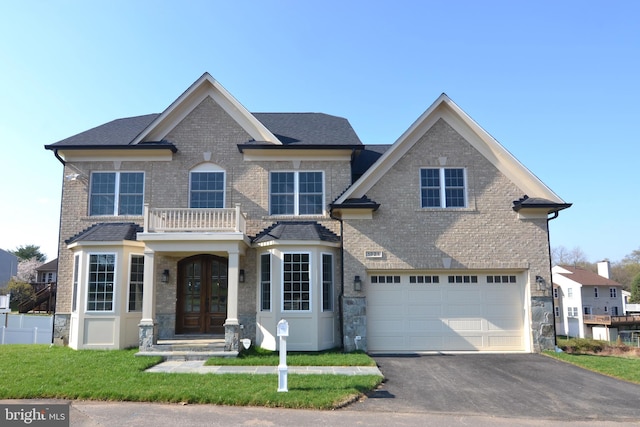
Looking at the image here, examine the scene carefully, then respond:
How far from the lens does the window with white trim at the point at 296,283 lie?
14320 millimetres

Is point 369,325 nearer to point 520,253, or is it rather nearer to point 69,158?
point 520,253

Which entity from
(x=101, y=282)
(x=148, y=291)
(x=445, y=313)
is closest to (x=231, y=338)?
(x=148, y=291)

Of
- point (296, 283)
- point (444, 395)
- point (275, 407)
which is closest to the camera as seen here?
point (275, 407)

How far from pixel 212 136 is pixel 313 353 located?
8366mm

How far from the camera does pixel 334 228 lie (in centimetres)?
1584

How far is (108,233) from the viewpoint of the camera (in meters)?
14.8

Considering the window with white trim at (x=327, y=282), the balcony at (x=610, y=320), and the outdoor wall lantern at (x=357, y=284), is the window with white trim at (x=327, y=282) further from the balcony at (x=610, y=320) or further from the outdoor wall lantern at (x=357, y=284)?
the balcony at (x=610, y=320)

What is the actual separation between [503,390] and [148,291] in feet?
32.5

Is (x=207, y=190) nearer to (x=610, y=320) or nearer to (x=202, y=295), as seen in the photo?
(x=202, y=295)

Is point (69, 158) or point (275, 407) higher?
point (69, 158)

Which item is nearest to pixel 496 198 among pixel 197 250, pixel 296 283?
pixel 296 283

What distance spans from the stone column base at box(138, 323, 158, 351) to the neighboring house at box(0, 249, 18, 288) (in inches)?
1793

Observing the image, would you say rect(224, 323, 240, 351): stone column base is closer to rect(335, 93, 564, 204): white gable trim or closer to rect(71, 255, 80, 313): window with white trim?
rect(335, 93, 564, 204): white gable trim

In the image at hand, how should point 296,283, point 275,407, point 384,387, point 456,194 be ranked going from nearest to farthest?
point 275,407 < point 384,387 < point 296,283 < point 456,194
